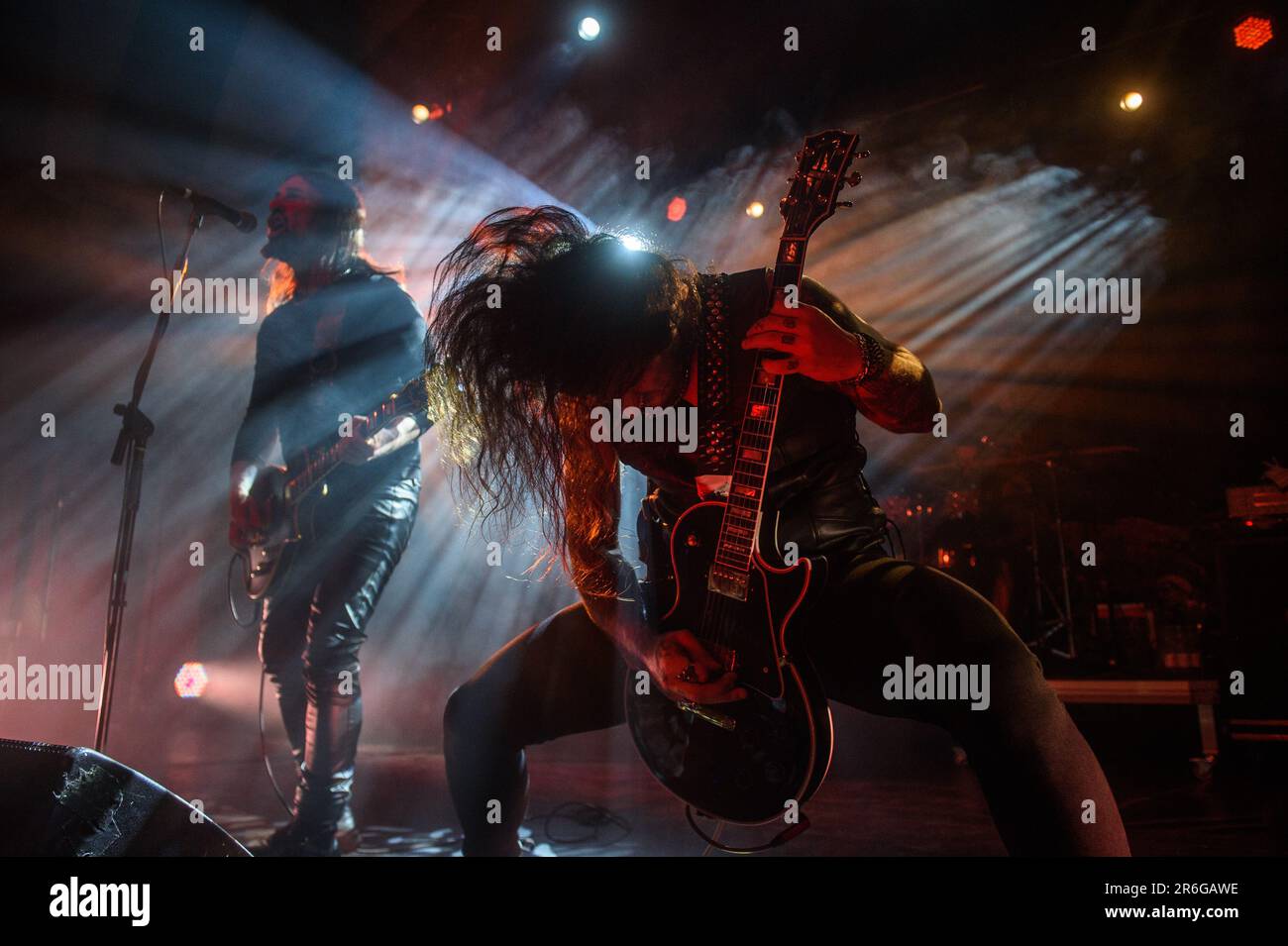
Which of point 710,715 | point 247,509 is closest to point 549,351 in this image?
point 710,715

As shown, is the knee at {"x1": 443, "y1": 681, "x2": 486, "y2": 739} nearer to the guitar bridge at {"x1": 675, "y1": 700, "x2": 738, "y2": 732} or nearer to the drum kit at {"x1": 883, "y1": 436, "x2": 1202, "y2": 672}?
the guitar bridge at {"x1": 675, "y1": 700, "x2": 738, "y2": 732}

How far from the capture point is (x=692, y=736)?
1750 millimetres

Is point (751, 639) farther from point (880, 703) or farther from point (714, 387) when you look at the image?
point (714, 387)

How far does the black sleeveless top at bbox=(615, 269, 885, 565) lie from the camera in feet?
5.84

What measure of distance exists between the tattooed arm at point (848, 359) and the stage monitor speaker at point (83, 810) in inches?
57.0

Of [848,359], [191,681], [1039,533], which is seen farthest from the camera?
[1039,533]

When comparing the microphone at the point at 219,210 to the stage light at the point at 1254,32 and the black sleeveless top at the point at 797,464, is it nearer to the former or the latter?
the black sleeveless top at the point at 797,464

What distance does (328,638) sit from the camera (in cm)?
263

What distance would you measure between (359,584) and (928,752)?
262 centimetres

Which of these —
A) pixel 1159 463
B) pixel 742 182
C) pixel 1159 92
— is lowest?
pixel 1159 463

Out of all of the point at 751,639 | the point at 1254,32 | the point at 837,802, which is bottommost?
the point at 837,802

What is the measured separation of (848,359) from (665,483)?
1.85ft
